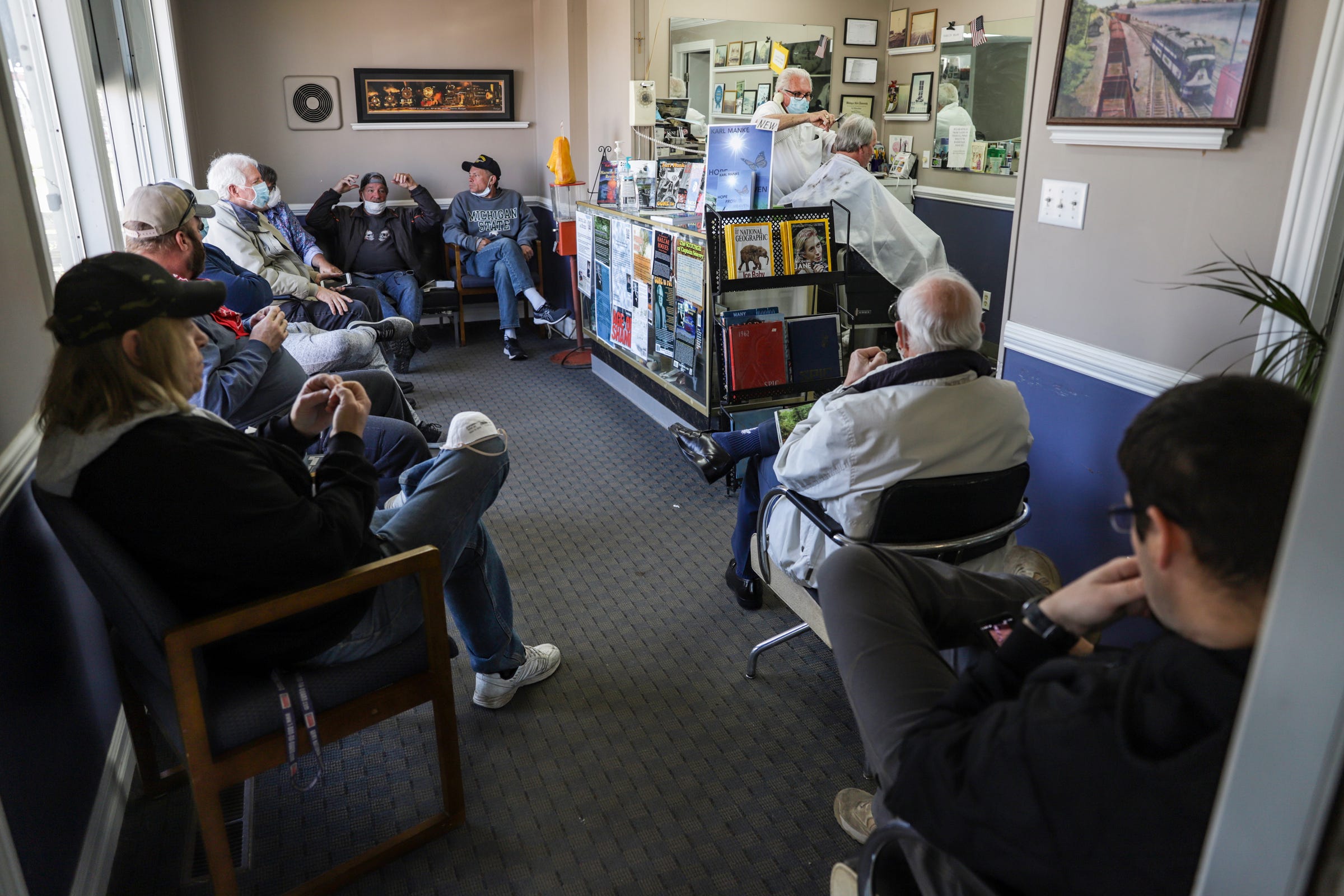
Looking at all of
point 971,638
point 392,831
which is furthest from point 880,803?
point 392,831

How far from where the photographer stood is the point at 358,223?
18.3ft

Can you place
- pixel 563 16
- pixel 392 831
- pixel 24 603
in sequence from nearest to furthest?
pixel 24 603
pixel 392 831
pixel 563 16

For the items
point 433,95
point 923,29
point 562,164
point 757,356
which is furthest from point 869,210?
point 433,95

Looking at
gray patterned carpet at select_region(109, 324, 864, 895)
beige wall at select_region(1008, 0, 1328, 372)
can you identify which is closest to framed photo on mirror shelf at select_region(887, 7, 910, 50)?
beige wall at select_region(1008, 0, 1328, 372)

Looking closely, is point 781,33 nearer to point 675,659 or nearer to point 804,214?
point 804,214

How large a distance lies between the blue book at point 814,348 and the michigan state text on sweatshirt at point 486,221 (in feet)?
9.34

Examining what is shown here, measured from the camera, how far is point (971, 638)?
4.32 ft

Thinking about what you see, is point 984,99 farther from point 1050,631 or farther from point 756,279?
point 1050,631

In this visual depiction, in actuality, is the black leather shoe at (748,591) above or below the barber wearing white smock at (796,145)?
below

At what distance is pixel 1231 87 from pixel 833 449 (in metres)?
1.20

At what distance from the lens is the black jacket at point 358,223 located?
5508mm

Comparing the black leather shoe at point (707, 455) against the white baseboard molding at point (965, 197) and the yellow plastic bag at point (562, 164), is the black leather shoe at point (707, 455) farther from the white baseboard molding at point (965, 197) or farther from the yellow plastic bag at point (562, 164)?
the white baseboard molding at point (965, 197)

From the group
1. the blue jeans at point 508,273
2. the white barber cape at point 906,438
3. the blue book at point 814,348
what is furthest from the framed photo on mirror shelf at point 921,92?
the white barber cape at point 906,438

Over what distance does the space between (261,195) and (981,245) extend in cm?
411
